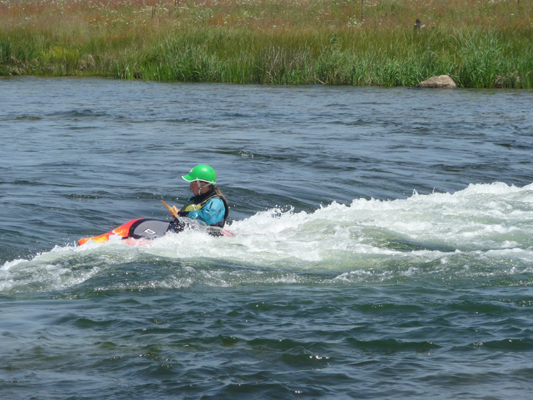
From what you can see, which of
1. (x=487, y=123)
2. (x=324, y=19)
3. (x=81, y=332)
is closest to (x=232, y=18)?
(x=324, y=19)

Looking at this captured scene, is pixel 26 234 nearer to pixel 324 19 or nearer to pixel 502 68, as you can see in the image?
pixel 502 68

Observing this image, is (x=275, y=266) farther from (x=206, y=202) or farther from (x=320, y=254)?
(x=206, y=202)

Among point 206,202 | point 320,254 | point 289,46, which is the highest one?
point 289,46

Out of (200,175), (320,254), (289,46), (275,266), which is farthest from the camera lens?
(289,46)

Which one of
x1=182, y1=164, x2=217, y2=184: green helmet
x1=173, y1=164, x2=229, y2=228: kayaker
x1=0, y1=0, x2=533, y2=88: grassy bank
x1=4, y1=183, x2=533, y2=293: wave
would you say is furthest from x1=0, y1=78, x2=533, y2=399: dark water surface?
x1=0, y1=0, x2=533, y2=88: grassy bank

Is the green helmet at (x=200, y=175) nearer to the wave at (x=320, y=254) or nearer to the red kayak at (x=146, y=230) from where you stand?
the red kayak at (x=146, y=230)

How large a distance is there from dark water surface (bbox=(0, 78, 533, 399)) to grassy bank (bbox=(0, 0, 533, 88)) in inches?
225

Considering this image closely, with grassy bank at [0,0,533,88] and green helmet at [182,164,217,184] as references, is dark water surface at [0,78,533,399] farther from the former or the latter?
grassy bank at [0,0,533,88]

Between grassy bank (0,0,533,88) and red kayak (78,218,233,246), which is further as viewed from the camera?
grassy bank (0,0,533,88)

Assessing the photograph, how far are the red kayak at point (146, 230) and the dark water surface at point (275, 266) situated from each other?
113 mm

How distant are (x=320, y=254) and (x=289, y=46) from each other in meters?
16.1

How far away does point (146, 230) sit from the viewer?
7.60 m

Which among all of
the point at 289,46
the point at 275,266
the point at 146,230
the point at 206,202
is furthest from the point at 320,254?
the point at 289,46

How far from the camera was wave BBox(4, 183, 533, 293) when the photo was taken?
20.8 ft
